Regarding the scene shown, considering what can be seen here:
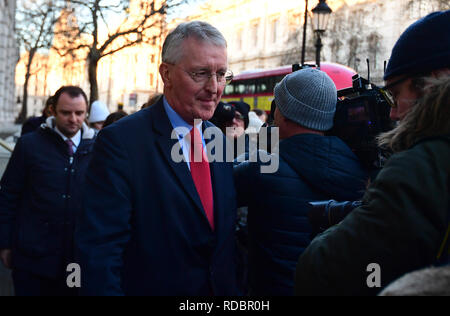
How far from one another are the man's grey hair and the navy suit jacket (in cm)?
34

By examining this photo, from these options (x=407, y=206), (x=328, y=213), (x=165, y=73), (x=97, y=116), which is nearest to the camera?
(x=407, y=206)

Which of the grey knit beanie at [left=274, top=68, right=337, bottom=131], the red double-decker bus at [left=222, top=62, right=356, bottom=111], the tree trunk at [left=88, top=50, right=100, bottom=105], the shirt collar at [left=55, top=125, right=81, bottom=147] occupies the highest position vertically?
the red double-decker bus at [left=222, top=62, right=356, bottom=111]

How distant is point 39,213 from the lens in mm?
3445

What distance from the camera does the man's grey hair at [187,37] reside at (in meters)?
2.06

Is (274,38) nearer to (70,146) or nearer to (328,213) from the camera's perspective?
(70,146)

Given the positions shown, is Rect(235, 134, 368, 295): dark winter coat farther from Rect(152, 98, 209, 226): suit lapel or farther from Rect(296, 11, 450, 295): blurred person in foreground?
Rect(296, 11, 450, 295): blurred person in foreground

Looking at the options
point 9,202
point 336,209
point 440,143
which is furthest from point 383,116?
point 9,202

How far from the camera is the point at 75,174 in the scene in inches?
141

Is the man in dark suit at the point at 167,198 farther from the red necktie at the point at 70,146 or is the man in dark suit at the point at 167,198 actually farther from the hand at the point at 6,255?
the hand at the point at 6,255

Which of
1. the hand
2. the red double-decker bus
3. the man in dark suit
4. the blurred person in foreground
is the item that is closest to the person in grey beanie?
the man in dark suit

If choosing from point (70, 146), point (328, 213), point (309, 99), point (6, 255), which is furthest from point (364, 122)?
point (6, 255)

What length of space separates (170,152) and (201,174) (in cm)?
18

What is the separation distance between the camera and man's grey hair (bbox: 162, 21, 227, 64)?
81.0 inches

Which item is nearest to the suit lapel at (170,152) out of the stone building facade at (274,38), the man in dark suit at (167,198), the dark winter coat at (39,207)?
the man in dark suit at (167,198)
